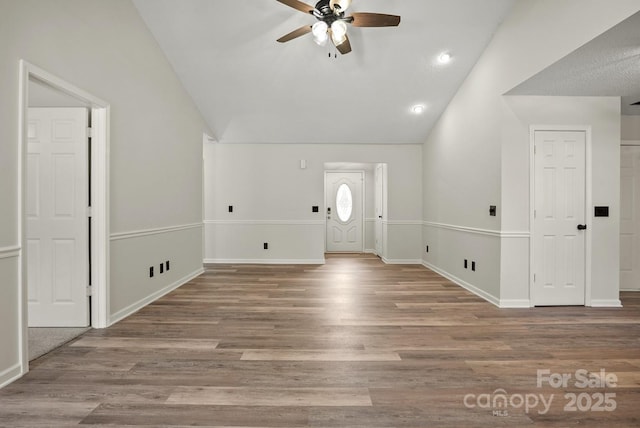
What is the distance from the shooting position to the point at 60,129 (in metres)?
3.17

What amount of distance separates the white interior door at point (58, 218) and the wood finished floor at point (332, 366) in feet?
1.68

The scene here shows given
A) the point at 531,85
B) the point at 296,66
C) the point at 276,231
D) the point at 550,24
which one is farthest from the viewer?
the point at 276,231

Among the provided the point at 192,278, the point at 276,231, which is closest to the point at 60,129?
the point at 192,278

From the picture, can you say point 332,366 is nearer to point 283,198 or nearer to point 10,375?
point 10,375

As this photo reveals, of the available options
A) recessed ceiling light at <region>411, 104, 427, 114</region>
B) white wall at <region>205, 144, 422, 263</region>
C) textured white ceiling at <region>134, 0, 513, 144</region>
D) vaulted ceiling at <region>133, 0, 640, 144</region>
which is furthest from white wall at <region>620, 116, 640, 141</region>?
white wall at <region>205, 144, 422, 263</region>

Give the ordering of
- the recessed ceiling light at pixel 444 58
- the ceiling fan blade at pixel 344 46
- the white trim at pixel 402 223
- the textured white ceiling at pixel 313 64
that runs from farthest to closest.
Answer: the white trim at pixel 402 223 < the recessed ceiling light at pixel 444 58 < the textured white ceiling at pixel 313 64 < the ceiling fan blade at pixel 344 46

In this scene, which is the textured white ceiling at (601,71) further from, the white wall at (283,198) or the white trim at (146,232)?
the white trim at (146,232)

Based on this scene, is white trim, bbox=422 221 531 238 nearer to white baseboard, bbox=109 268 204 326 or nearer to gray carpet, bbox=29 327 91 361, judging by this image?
white baseboard, bbox=109 268 204 326

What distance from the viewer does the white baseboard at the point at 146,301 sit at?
3.39 meters

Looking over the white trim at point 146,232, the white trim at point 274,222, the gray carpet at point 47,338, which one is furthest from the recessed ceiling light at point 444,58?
the gray carpet at point 47,338

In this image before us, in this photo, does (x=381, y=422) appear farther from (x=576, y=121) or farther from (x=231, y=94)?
(x=231, y=94)

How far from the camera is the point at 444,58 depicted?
449cm

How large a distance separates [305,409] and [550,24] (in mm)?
3754

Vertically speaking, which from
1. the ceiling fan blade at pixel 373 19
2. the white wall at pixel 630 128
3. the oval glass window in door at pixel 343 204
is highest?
the ceiling fan blade at pixel 373 19
